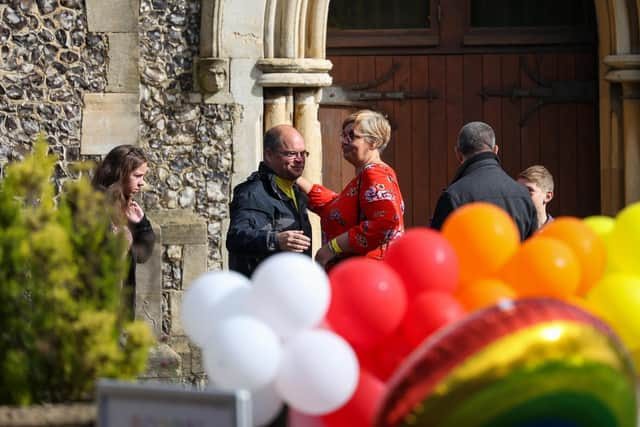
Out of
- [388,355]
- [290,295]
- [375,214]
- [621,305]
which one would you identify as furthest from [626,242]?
[375,214]

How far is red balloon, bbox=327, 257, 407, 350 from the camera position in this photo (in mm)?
3494

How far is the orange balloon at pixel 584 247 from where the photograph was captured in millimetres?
3902

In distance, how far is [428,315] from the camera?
353cm

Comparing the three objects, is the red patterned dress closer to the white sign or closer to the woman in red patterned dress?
the woman in red patterned dress

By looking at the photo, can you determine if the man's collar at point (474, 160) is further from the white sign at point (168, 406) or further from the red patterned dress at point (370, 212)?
the white sign at point (168, 406)

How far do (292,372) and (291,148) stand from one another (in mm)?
2474

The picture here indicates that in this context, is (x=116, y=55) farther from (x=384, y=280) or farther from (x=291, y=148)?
(x=384, y=280)

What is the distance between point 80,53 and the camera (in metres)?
8.26

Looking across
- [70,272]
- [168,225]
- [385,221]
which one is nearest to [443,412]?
[70,272]

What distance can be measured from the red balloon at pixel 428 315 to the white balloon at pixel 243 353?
1.22 ft

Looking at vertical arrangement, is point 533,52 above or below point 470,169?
above

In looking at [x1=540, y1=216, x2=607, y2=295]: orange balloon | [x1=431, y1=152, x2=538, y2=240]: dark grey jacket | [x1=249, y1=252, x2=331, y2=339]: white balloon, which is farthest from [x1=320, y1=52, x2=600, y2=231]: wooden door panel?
[x1=249, y1=252, x2=331, y2=339]: white balloon

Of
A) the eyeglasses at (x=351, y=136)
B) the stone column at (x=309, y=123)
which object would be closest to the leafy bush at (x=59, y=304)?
the eyeglasses at (x=351, y=136)

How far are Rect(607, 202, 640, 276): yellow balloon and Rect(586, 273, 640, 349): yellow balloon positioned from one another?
0.56ft
